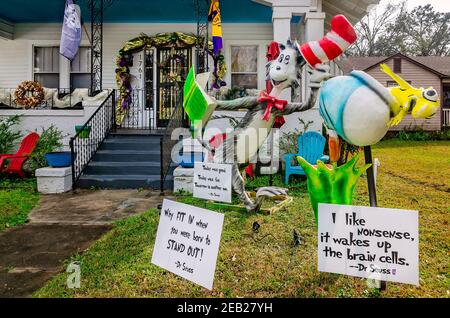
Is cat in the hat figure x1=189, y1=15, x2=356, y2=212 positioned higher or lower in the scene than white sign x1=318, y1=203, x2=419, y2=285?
higher

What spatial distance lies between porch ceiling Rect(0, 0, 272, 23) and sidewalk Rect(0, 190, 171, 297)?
516 cm

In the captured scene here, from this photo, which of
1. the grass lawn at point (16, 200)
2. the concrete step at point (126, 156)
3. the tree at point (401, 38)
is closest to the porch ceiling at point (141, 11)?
the concrete step at point (126, 156)

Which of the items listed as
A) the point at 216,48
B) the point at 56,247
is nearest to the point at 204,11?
the point at 216,48

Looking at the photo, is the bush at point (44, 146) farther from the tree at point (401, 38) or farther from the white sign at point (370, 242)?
the tree at point (401, 38)

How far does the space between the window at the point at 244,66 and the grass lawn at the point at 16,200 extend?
20.2ft

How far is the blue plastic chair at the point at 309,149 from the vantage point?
678 cm

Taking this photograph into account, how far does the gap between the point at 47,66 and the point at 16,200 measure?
643cm

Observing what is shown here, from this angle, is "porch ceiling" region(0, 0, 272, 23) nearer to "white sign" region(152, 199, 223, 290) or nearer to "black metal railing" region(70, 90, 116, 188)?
"black metal railing" region(70, 90, 116, 188)

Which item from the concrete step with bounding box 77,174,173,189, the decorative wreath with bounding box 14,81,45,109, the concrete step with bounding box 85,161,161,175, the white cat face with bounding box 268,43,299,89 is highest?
the decorative wreath with bounding box 14,81,45,109

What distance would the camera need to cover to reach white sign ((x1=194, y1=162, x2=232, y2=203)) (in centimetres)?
387

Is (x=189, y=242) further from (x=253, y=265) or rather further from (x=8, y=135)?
(x=8, y=135)

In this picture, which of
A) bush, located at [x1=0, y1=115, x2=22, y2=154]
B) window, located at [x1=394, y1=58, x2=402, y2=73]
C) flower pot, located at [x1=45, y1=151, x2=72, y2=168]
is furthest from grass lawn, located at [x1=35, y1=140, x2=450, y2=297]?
window, located at [x1=394, y1=58, x2=402, y2=73]

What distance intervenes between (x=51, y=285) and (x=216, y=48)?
276 inches

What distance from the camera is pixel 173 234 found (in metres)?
2.44
